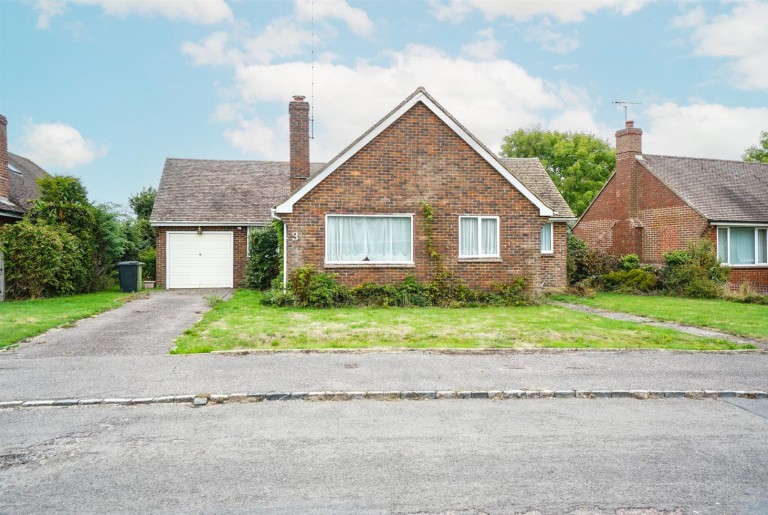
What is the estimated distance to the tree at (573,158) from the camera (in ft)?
166

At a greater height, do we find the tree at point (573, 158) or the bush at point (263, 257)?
the tree at point (573, 158)

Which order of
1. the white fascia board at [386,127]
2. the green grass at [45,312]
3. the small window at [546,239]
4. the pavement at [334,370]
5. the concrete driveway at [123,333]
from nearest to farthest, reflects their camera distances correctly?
the pavement at [334,370] → the concrete driveway at [123,333] → the green grass at [45,312] → the white fascia board at [386,127] → the small window at [546,239]

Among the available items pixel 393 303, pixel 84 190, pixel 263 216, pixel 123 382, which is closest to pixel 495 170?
pixel 393 303

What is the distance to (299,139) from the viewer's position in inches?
730

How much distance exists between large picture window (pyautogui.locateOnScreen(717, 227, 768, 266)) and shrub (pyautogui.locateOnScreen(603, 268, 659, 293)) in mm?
3212

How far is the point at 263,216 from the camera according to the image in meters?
23.6

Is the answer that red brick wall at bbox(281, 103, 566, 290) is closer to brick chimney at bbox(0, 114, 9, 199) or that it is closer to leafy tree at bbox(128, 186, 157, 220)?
brick chimney at bbox(0, 114, 9, 199)

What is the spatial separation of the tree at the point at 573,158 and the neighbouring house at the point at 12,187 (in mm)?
40824

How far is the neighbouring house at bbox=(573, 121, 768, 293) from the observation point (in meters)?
23.3

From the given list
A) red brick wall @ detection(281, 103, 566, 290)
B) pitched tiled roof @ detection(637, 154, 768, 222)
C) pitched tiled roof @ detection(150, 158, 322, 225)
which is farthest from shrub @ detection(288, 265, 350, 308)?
pitched tiled roof @ detection(637, 154, 768, 222)

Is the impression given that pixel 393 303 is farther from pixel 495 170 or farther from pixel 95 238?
Result: pixel 95 238

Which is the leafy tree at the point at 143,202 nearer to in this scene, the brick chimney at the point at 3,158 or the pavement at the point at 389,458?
the brick chimney at the point at 3,158

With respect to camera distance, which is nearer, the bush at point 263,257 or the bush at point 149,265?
the bush at point 263,257

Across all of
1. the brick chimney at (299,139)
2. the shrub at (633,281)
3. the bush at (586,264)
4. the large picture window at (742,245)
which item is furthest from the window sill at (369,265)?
the large picture window at (742,245)
